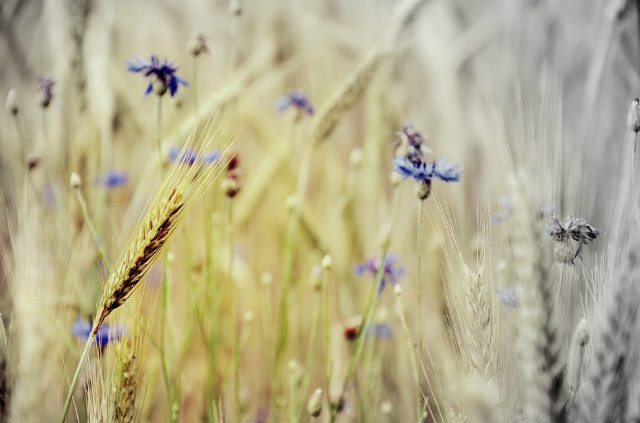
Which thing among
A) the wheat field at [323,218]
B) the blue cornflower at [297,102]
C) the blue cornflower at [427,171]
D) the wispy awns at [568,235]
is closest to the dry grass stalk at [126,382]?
the wheat field at [323,218]

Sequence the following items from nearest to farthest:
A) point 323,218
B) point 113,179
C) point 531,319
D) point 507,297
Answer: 1. point 531,319
2. point 507,297
3. point 113,179
4. point 323,218

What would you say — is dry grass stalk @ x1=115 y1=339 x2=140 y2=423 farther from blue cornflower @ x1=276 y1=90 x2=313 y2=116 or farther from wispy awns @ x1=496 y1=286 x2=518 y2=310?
blue cornflower @ x1=276 y1=90 x2=313 y2=116

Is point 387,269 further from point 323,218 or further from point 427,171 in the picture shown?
point 323,218

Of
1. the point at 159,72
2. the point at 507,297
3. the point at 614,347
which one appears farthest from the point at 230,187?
the point at 614,347

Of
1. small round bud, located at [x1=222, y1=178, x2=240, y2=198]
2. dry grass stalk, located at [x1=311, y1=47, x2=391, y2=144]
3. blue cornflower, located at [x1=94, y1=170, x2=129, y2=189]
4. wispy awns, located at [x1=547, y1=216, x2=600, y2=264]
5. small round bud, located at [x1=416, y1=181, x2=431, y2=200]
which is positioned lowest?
wispy awns, located at [x1=547, y1=216, x2=600, y2=264]

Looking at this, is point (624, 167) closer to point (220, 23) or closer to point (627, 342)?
point (627, 342)

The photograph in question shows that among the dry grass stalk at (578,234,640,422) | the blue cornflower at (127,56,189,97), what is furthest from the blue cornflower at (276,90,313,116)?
the dry grass stalk at (578,234,640,422)

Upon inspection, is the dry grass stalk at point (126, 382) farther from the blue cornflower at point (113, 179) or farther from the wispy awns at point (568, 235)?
the blue cornflower at point (113, 179)

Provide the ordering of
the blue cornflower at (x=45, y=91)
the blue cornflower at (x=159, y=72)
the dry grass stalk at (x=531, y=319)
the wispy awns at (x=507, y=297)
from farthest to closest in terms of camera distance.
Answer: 1. the blue cornflower at (x=45, y=91)
2. the blue cornflower at (x=159, y=72)
3. the wispy awns at (x=507, y=297)
4. the dry grass stalk at (x=531, y=319)
